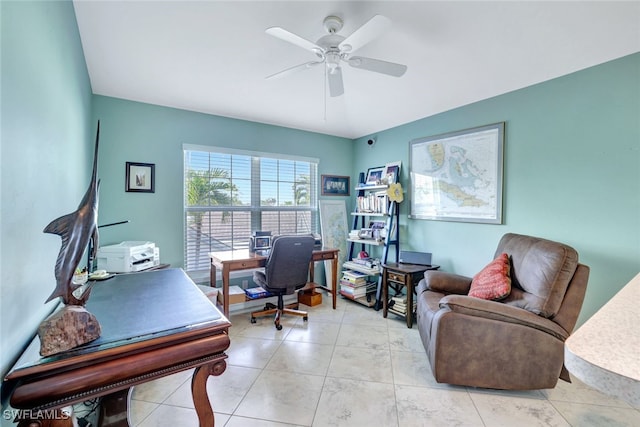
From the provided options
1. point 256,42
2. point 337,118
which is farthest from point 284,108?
point 256,42

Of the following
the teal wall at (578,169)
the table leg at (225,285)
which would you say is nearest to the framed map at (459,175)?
the teal wall at (578,169)

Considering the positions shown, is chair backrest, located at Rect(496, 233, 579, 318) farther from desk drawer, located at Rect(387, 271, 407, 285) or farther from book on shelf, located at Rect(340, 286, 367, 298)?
book on shelf, located at Rect(340, 286, 367, 298)

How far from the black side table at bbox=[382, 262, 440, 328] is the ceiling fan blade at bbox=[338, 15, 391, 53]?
221cm

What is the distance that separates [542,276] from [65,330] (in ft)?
8.26

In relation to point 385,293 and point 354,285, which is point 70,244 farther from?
point 354,285

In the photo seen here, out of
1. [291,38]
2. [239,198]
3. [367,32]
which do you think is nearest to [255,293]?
[239,198]

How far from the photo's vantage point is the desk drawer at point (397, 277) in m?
3.02

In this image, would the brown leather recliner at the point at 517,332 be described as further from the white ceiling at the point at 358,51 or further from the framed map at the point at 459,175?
the white ceiling at the point at 358,51

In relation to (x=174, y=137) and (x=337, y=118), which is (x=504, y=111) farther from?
(x=174, y=137)

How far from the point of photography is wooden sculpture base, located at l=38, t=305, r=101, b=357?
0.85m

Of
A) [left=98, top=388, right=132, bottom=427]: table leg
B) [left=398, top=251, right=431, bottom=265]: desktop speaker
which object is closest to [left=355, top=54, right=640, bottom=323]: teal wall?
[left=398, top=251, right=431, bottom=265]: desktop speaker

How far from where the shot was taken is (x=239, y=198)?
3.56 m

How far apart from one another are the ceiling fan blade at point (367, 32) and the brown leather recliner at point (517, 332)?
1.73 meters

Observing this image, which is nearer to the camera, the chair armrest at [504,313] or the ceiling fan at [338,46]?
the ceiling fan at [338,46]
